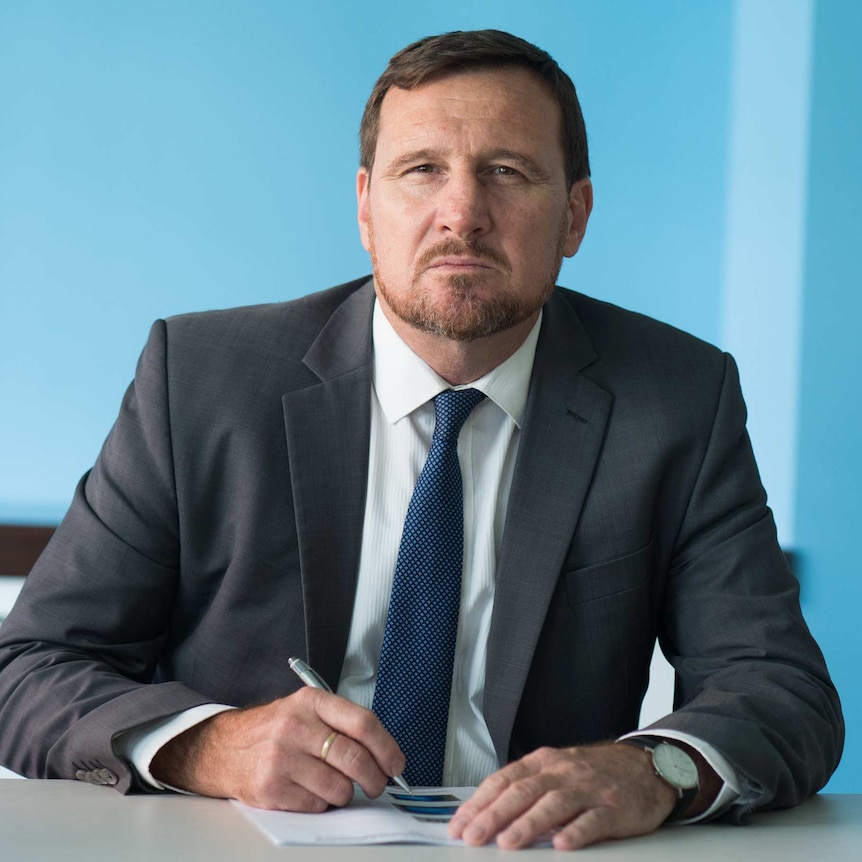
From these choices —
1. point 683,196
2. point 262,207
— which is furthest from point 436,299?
point 683,196

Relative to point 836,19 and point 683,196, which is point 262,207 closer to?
point 683,196

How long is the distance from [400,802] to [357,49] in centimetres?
234

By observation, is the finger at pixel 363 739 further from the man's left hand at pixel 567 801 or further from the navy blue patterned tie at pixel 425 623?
the navy blue patterned tie at pixel 425 623

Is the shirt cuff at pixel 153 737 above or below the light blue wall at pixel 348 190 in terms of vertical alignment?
below

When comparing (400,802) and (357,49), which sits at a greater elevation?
(357,49)

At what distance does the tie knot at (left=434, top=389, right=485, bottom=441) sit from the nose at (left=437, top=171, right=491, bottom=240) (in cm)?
26

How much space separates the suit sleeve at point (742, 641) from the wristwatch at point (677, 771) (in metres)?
0.05

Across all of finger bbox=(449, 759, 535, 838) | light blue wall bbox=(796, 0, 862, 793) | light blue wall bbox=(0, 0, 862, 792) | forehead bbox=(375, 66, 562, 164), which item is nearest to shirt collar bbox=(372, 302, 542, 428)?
forehead bbox=(375, 66, 562, 164)

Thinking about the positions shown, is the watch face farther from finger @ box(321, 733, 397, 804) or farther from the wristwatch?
finger @ box(321, 733, 397, 804)

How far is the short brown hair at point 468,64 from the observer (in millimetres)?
1913

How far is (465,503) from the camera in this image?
1863mm

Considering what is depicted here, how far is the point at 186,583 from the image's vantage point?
5.97ft

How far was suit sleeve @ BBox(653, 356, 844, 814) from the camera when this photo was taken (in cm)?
147

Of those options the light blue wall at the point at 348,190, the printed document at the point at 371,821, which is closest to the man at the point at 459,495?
the printed document at the point at 371,821
